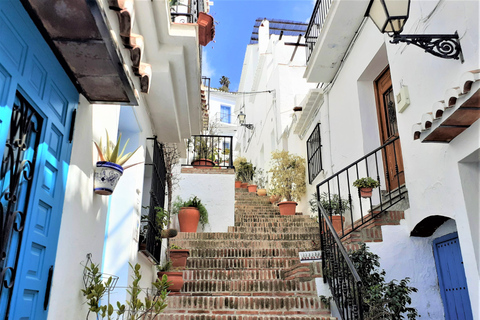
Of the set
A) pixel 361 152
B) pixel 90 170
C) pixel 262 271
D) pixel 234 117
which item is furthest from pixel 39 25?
pixel 234 117

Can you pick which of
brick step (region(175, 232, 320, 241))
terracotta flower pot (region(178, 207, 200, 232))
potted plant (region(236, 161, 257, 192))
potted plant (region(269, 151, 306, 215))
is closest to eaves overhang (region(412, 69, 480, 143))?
brick step (region(175, 232, 320, 241))

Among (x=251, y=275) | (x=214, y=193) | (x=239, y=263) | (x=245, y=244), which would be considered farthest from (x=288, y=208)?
(x=251, y=275)

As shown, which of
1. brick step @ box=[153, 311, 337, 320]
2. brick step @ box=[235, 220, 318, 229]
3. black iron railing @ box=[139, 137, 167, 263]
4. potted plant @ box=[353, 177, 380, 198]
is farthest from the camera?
brick step @ box=[235, 220, 318, 229]

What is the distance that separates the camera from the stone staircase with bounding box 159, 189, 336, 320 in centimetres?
520

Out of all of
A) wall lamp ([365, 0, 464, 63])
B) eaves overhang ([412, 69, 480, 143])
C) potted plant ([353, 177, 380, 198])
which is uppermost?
wall lamp ([365, 0, 464, 63])

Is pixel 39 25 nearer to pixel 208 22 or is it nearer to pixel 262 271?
pixel 208 22

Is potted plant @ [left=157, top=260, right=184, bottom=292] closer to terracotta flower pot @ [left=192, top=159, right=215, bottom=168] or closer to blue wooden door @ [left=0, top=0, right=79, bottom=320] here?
blue wooden door @ [left=0, top=0, right=79, bottom=320]

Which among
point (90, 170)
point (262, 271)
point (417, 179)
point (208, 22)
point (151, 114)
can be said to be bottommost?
point (262, 271)

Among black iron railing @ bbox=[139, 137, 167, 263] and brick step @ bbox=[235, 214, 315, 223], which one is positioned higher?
brick step @ bbox=[235, 214, 315, 223]

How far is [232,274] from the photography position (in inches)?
251

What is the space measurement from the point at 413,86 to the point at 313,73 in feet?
11.8

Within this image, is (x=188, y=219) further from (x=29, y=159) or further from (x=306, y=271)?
(x=29, y=159)

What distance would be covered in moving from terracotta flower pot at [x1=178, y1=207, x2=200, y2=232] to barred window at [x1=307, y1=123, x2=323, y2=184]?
9.73ft

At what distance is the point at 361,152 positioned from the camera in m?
6.87
